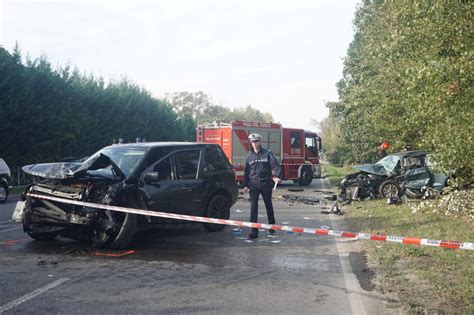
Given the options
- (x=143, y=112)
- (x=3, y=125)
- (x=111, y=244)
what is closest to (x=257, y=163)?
(x=111, y=244)

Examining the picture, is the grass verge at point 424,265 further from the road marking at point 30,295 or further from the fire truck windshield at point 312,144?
the fire truck windshield at point 312,144

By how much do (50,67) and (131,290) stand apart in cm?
2285

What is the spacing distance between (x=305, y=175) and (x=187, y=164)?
53.9 feet

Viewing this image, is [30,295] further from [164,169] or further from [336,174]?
[336,174]

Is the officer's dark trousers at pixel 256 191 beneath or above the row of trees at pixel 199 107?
beneath

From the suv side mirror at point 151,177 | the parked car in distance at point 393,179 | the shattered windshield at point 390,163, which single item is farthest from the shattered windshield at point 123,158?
the shattered windshield at point 390,163

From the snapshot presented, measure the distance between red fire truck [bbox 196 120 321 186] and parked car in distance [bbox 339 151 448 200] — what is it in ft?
24.4

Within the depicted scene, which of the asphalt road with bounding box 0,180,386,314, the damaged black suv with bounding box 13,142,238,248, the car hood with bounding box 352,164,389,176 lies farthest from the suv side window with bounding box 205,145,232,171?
the car hood with bounding box 352,164,389,176

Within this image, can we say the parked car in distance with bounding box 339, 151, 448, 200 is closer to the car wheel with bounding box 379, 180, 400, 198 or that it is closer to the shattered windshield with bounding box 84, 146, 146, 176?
the car wheel with bounding box 379, 180, 400, 198

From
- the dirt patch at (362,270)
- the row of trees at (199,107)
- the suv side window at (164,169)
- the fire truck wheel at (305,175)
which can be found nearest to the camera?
the dirt patch at (362,270)

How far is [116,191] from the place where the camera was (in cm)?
748

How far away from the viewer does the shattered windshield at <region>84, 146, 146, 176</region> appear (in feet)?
26.9

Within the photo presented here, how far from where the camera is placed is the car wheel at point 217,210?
9492 mm

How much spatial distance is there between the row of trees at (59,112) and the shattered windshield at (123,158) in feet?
46.2
